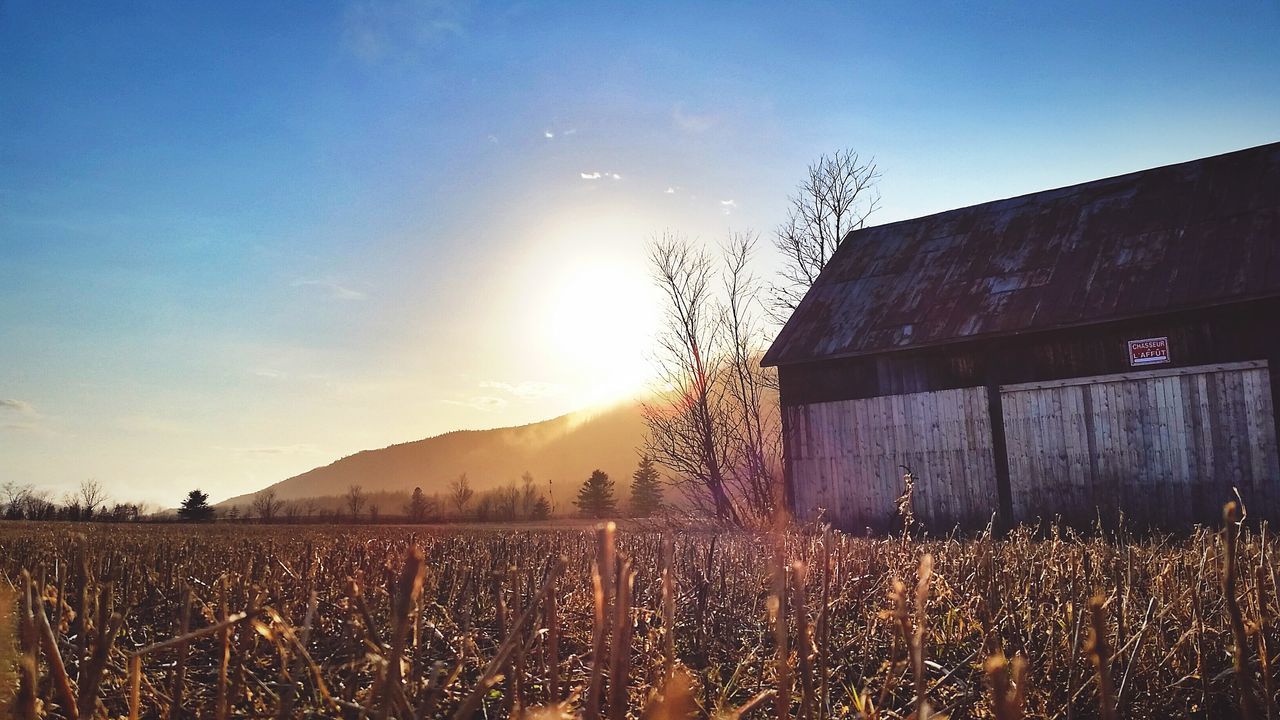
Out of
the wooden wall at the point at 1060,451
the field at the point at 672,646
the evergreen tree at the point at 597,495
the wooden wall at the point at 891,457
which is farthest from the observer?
the evergreen tree at the point at 597,495

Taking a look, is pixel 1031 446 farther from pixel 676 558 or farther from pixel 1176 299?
pixel 676 558

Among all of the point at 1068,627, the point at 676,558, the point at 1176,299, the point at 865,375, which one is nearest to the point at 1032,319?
the point at 1176,299

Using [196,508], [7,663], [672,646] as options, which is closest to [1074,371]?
[672,646]

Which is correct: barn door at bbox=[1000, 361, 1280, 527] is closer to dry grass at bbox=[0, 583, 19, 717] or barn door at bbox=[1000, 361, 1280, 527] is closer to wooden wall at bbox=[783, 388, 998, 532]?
wooden wall at bbox=[783, 388, 998, 532]

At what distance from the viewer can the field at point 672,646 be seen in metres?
1.38

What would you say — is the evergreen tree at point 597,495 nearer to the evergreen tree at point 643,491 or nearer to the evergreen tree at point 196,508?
the evergreen tree at point 643,491

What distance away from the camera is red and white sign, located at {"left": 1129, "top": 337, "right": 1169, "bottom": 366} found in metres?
12.6

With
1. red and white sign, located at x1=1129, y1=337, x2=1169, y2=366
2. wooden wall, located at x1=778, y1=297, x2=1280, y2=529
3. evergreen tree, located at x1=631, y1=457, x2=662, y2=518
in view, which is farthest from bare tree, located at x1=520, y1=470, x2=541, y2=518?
red and white sign, located at x1=1129, y1=337, x2=1169, y2=366


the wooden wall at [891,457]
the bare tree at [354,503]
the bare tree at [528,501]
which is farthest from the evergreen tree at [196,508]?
the wooden wall at [891,457]

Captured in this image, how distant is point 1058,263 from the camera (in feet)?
47.3

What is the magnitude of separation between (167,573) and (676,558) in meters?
3.81

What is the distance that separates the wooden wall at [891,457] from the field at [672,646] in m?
9.05

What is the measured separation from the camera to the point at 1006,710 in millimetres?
975

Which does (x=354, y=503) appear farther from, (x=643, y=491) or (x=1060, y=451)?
(x=1060, y=451)
